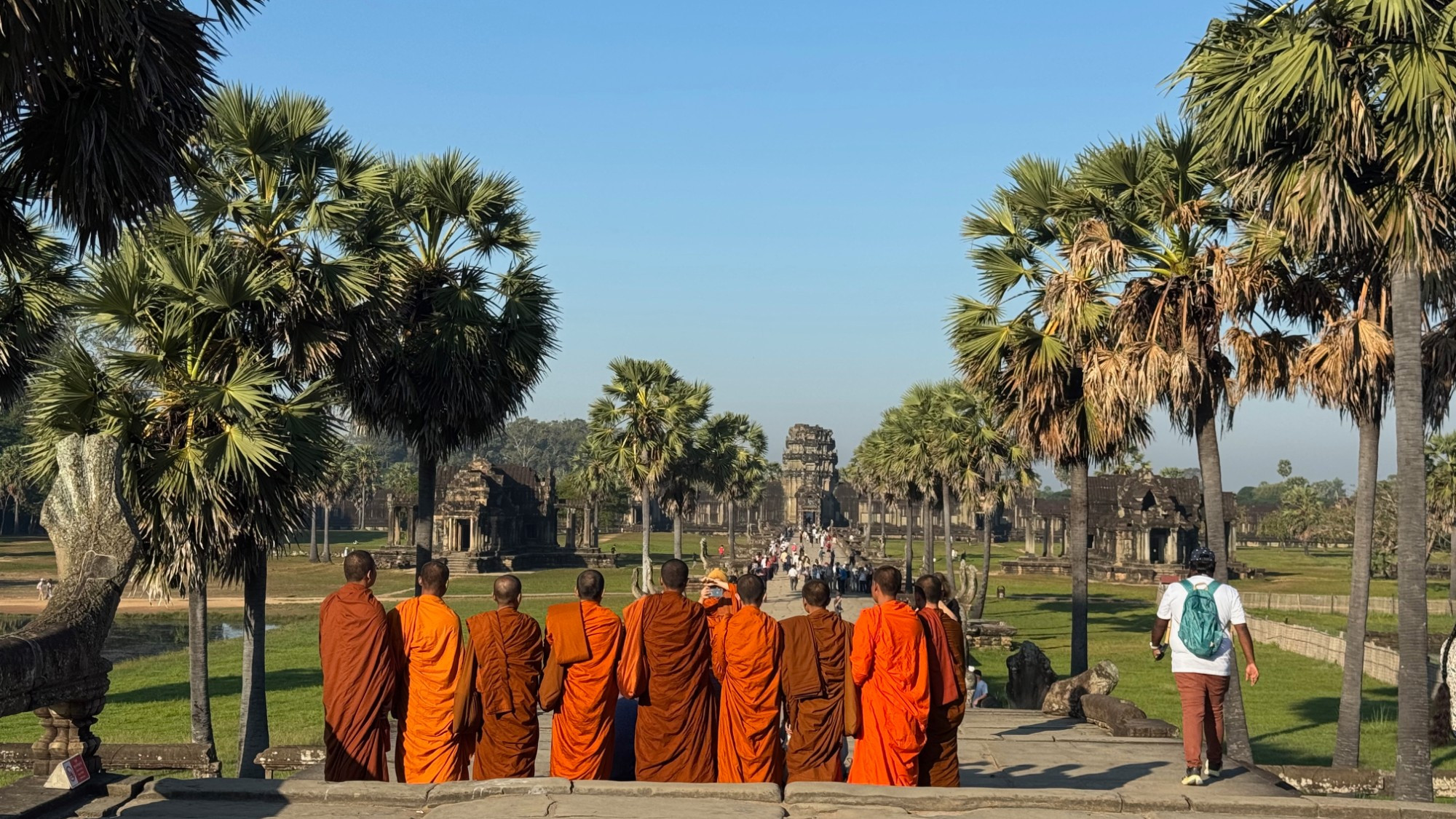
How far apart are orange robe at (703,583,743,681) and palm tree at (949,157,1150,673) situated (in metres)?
8.76

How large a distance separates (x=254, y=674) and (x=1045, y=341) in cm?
1108

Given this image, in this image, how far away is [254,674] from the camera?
14.3 m

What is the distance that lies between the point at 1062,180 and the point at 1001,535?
9592cm

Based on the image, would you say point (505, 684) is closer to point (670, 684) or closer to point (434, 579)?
point (434, 579)

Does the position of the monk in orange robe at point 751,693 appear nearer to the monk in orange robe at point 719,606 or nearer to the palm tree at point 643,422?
the monk in orange robe at point 719,606

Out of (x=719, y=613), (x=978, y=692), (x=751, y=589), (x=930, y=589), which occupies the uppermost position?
(x=751, y=589)

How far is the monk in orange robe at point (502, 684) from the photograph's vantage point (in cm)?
816

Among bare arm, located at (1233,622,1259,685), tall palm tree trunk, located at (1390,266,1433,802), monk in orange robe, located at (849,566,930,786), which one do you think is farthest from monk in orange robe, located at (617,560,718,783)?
tall palm tree trunk, located at (1390,266,1433,802)

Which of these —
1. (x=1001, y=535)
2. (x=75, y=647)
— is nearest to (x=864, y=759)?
(x=75, y=647)

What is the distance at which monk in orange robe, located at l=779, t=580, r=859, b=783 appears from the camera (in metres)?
8.22

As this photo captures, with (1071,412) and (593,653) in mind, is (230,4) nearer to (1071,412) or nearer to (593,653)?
(593,653)

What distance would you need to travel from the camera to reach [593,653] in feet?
26.7

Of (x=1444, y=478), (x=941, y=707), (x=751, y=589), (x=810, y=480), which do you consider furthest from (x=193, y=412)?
(x=810, y=480)

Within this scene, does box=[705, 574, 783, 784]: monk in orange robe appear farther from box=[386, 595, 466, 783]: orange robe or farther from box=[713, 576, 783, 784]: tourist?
box=[386, 595, 466, 783]: orange robe
